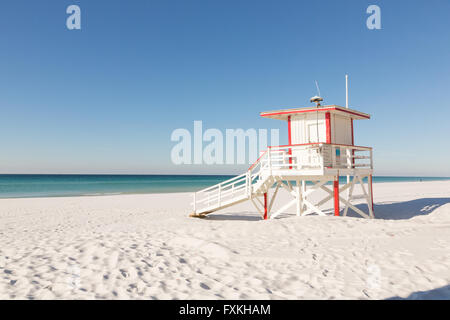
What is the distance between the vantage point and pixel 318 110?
11914 millimetres

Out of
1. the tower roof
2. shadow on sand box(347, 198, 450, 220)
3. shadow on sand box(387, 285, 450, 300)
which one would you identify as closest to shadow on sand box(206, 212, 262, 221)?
shadow on sand box(347, 198, 450, 220)

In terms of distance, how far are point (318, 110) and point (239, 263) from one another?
804 cm

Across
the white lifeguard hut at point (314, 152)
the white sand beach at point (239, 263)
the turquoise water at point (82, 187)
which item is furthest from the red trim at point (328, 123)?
the turquoise water at point (82, 187)

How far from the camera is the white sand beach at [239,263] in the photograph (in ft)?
15.4

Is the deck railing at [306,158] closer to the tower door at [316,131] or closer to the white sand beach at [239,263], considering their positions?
the tower door at [316,131]

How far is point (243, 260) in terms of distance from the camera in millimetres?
6242

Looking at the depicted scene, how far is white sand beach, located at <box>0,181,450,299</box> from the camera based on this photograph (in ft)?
15.4

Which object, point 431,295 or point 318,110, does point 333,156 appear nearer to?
point 318,110

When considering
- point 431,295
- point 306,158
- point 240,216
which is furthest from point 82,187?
point 431,295
